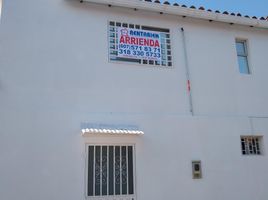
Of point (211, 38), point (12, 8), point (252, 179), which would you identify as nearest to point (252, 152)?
point (252, 179)

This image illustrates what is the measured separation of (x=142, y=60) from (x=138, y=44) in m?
0.60

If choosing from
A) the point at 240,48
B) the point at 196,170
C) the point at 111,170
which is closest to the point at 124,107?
the point at 111,170

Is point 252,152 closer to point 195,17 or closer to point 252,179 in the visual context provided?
point 252,179

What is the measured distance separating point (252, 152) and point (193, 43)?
4454 mm

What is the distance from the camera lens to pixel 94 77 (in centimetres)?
968

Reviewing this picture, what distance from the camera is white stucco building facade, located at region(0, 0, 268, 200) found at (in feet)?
28.5

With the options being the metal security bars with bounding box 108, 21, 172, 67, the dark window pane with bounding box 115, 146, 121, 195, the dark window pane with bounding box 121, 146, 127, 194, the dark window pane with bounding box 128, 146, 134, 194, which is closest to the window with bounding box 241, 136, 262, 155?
the metal security bars with bounding box 108, 21, 172, 67

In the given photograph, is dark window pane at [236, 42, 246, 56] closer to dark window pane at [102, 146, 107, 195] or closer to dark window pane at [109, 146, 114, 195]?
dark window pane at [109, 146, 114, 195]

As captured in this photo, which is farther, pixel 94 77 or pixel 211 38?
pixel 211 38

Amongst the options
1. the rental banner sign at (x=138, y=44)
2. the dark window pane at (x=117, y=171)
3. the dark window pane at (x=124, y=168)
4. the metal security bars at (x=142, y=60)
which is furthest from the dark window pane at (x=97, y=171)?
the rental banner sign at (x=138, y=44)

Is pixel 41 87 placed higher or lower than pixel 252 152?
higher

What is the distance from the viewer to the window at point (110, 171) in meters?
8.95

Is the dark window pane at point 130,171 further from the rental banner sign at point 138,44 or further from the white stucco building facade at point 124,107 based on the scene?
the rental banner sign at point 138,44

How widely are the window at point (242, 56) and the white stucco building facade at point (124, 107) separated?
0.83 ft
